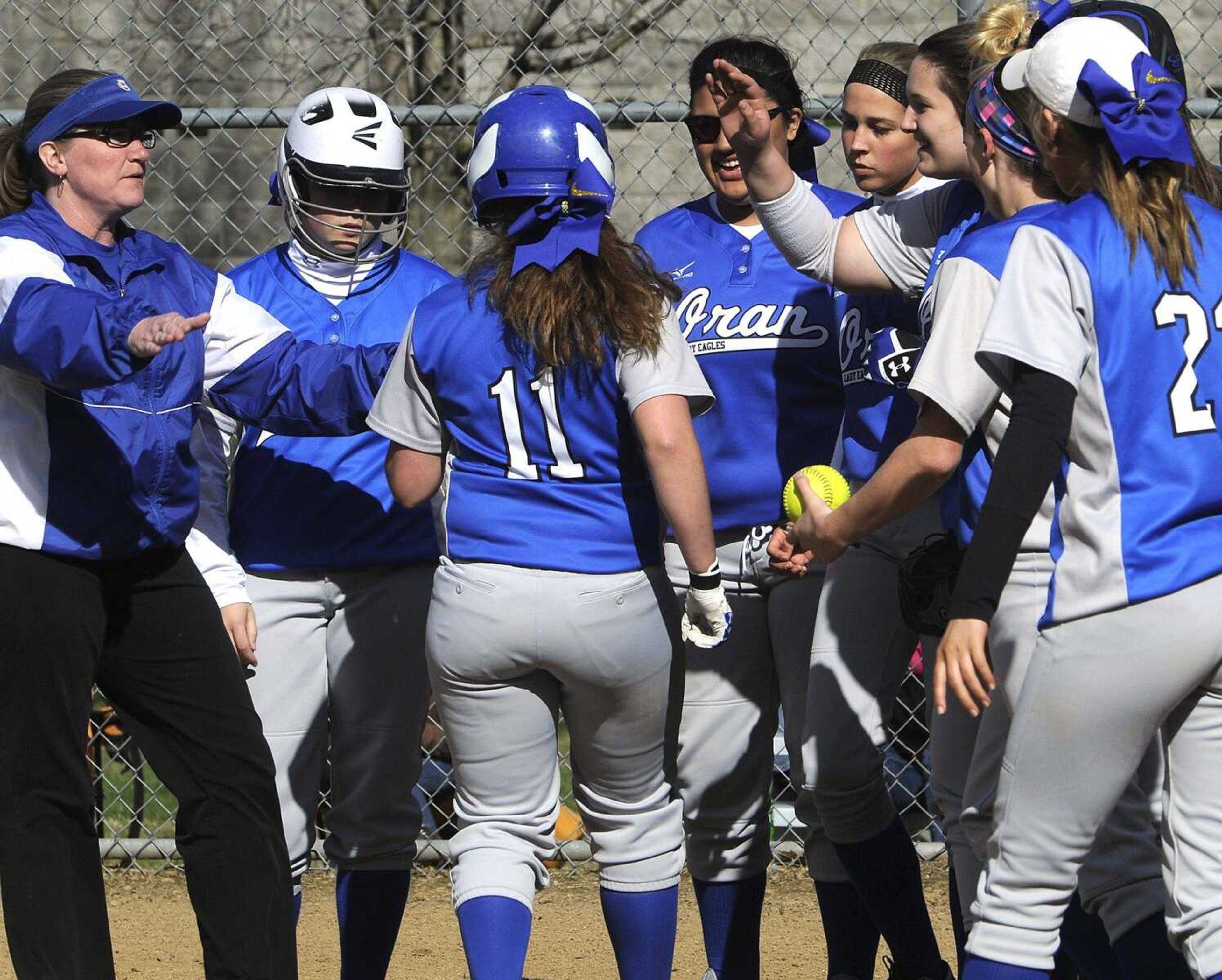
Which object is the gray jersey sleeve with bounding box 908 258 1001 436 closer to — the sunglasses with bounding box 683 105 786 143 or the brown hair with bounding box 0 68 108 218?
the sunglasses with bounding box 683 105 786 143

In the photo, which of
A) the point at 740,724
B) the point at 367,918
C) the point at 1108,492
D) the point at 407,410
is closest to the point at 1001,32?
the point at 1108,492

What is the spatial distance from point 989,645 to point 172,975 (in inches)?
95.4

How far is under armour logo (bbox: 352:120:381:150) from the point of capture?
3518 mm

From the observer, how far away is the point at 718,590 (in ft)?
10.0

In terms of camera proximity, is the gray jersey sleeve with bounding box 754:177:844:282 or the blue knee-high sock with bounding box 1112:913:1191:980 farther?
the gray jersey sleeve with bounding box 754:177:844:282

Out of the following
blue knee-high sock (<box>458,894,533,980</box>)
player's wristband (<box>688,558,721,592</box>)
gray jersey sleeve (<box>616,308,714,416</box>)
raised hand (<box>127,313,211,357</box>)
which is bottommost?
blue knee-high sock (<box>458,894,533,980</box>)

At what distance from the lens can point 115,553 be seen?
3004mm

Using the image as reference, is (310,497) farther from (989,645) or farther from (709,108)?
(989,645)

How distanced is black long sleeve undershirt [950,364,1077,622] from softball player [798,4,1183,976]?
14 cm

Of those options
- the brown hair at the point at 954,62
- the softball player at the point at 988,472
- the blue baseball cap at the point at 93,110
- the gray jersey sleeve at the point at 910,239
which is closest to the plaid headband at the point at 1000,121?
the softball player at the point at 988,472

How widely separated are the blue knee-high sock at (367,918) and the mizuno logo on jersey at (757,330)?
1.34 meters

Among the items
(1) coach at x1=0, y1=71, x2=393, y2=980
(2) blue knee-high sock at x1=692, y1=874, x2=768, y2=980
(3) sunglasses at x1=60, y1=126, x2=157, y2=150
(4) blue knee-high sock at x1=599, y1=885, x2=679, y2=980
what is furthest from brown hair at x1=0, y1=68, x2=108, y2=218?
(2) blue knee-high sock at x1=692, y1=874, x2=768, y2=980

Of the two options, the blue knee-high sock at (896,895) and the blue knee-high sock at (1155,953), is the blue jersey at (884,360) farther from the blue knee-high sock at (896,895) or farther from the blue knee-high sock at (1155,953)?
the blue knee-high sock at (1155,953)

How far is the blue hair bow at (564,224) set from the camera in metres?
2.94
